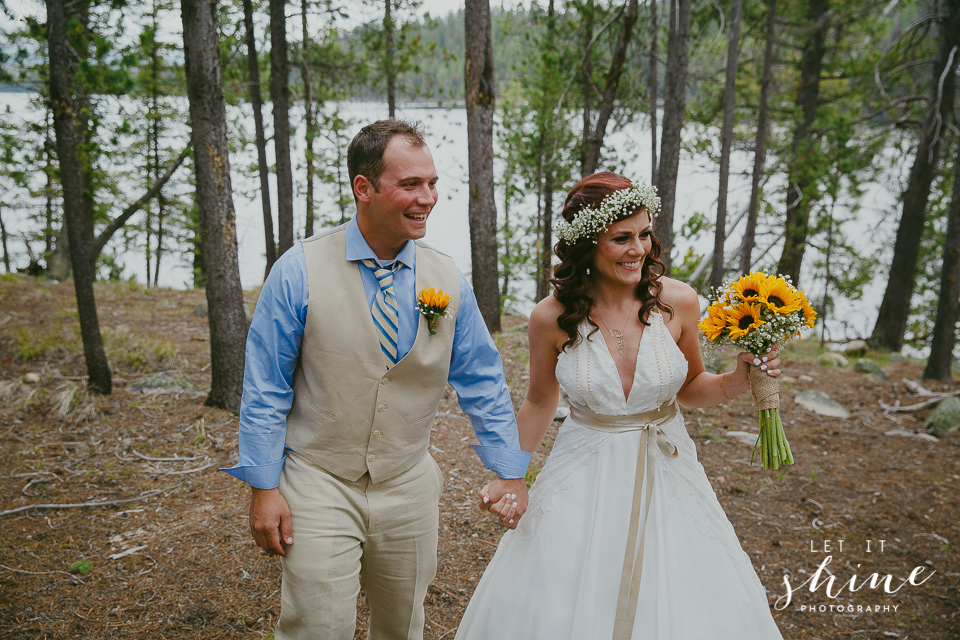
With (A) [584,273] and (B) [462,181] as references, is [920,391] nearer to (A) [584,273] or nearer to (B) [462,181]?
(A) [584,273]

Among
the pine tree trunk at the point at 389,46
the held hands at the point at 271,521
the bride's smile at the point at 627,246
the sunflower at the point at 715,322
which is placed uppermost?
the pine tree trunk at the point at 389,46

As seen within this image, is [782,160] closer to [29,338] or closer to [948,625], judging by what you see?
[948,625]

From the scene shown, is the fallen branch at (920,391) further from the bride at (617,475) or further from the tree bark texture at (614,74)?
the bride at (617,475)

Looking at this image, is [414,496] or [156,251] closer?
[414,496]

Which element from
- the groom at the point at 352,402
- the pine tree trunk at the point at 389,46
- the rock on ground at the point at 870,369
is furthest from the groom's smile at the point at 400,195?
the pine tree trunk at the point at 389,46

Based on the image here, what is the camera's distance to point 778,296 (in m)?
2.74

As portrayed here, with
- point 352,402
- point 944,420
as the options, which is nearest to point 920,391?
point 944,420

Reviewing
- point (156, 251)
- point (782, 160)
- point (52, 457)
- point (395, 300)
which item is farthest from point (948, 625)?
point (156, 251)

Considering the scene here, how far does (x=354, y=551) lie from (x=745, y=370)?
1891 mm

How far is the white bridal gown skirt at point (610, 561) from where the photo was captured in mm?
2426

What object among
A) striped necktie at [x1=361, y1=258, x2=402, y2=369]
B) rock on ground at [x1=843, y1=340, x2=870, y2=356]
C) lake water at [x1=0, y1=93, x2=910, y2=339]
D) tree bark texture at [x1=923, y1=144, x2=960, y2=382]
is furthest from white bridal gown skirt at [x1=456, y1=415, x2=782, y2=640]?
rock on ground at [x1=843, y1=340, x2=870, y2=356]

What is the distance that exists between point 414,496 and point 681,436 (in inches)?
51.5

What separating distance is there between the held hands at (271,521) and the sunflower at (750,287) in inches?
83.8

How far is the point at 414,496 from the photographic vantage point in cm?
260
